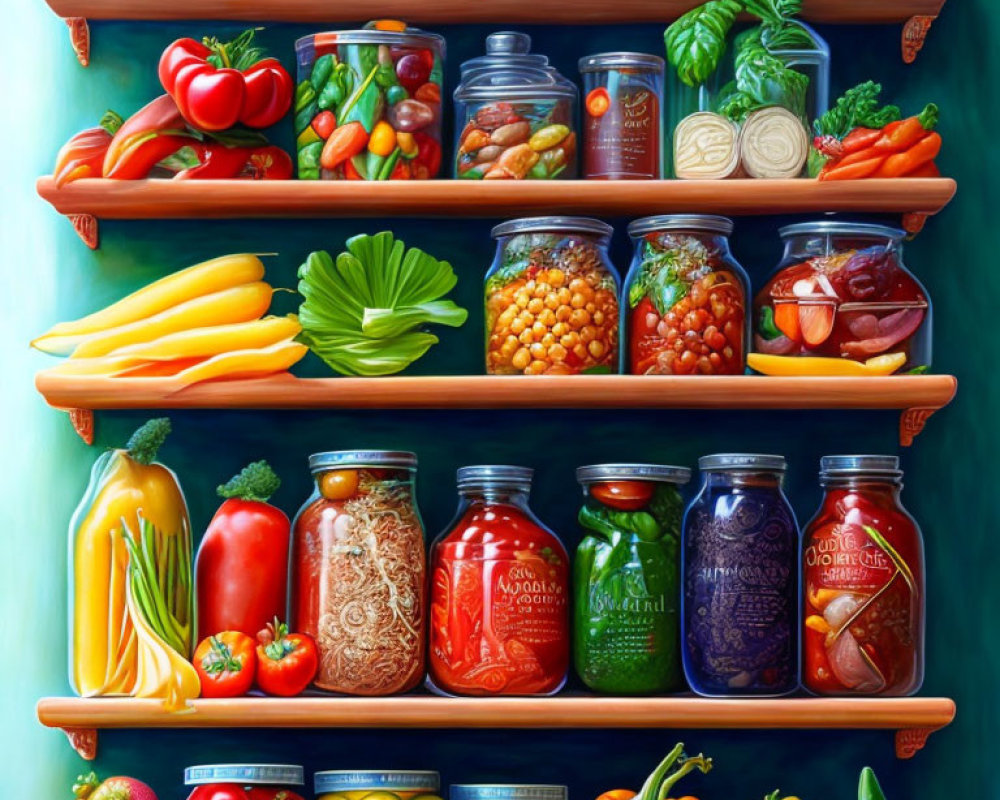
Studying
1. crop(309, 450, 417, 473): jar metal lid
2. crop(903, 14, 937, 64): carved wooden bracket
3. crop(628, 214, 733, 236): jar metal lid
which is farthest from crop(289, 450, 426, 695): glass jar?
crop(903, 14, 937, 64): carved wooden bracket

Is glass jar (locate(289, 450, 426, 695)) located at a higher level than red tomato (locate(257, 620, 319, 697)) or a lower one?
higher

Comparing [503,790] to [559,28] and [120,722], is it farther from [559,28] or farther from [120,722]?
[559,28]

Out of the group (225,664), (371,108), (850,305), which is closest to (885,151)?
(850,305)

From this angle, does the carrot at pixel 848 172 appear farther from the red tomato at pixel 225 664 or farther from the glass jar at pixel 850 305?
the red tomato at pixel 225 664

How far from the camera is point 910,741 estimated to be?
1.81 metres

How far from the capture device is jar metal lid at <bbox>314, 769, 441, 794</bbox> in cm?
163

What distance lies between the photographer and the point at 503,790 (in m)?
1.62

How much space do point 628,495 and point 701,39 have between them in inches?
24.7

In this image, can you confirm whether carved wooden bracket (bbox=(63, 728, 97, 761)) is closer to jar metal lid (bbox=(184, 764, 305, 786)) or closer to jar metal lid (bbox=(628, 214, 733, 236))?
jar metal lid (bbox=(184, 764, 305, 786))

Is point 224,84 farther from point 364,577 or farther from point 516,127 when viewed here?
point 364,577

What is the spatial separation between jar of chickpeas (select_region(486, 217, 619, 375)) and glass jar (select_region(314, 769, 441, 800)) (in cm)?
54

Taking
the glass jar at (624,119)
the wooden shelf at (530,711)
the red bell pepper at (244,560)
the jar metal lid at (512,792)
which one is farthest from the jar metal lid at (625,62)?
the jar metal lid at (512,792)

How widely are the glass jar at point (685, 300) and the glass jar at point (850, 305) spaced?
6 cm

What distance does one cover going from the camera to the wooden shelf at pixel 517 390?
1658mm
